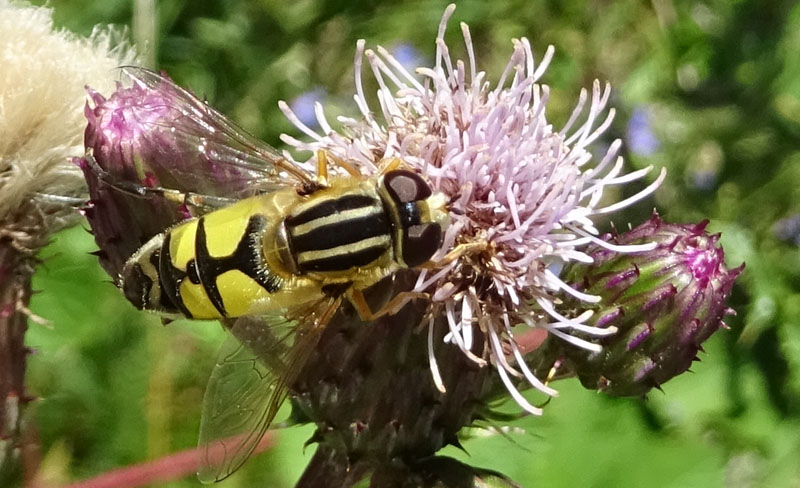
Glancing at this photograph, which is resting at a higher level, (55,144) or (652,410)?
(55,144)

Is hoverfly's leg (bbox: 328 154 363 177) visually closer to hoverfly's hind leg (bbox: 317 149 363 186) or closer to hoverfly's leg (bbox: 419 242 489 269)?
hoverfly's hind leg (bbox: 317 149 363 186)

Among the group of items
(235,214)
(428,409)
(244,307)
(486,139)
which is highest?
(486,139)

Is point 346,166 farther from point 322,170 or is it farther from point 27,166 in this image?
point 27,166

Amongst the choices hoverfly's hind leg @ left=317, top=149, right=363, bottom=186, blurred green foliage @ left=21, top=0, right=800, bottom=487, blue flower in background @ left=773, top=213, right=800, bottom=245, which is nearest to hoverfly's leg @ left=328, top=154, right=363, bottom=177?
hoverfly's hind leg @ left=317, top=149, right=363, bottom=186

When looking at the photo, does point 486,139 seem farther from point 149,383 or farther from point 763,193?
point 763,193

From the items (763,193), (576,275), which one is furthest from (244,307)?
(763,193)

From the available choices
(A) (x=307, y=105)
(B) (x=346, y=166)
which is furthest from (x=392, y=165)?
(A) (x=307, y=105)

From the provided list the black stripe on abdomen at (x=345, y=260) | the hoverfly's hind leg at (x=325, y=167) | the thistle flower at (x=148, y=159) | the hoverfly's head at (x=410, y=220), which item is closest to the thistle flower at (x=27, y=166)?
the thistle flower at (x=148, y=159)
